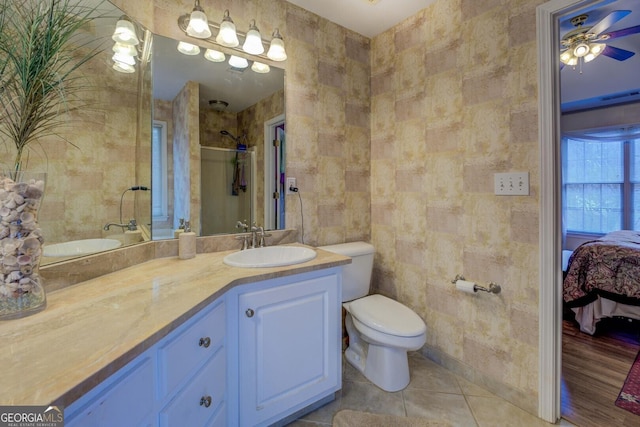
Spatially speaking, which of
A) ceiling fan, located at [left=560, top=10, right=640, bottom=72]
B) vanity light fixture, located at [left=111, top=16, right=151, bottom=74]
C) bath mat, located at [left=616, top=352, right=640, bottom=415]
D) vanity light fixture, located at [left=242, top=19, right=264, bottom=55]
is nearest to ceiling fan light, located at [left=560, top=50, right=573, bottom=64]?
ceiling fan, located at [left=560, top=10, right=640, bottom=72]

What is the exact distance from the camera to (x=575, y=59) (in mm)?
2336

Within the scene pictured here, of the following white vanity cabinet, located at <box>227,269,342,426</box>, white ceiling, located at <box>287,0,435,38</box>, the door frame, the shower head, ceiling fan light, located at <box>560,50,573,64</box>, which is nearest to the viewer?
white vanity cabinet, located at <box>227,269,342,426</box>

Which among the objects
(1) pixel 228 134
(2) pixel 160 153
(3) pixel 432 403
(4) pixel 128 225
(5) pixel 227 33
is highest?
(5) pixel 227 33

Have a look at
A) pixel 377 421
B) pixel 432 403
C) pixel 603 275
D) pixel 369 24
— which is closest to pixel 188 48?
pixel 369 24

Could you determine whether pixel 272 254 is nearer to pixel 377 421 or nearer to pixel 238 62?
pixel 377 421

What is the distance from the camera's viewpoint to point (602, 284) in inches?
90.7

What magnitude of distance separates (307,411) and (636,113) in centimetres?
525

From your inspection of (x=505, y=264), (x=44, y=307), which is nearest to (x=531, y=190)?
(x=505, y=264)

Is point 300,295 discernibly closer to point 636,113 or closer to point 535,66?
point 535,66

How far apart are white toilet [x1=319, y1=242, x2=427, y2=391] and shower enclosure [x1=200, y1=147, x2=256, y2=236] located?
0.67m

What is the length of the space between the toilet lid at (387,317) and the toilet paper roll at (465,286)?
0.31 m

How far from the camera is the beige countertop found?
0.51m

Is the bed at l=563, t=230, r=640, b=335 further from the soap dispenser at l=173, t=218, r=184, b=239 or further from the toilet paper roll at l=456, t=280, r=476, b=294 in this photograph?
the soap dispenser at l=173, t=218, r=184, b=239

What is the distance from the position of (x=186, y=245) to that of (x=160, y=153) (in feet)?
1.66
